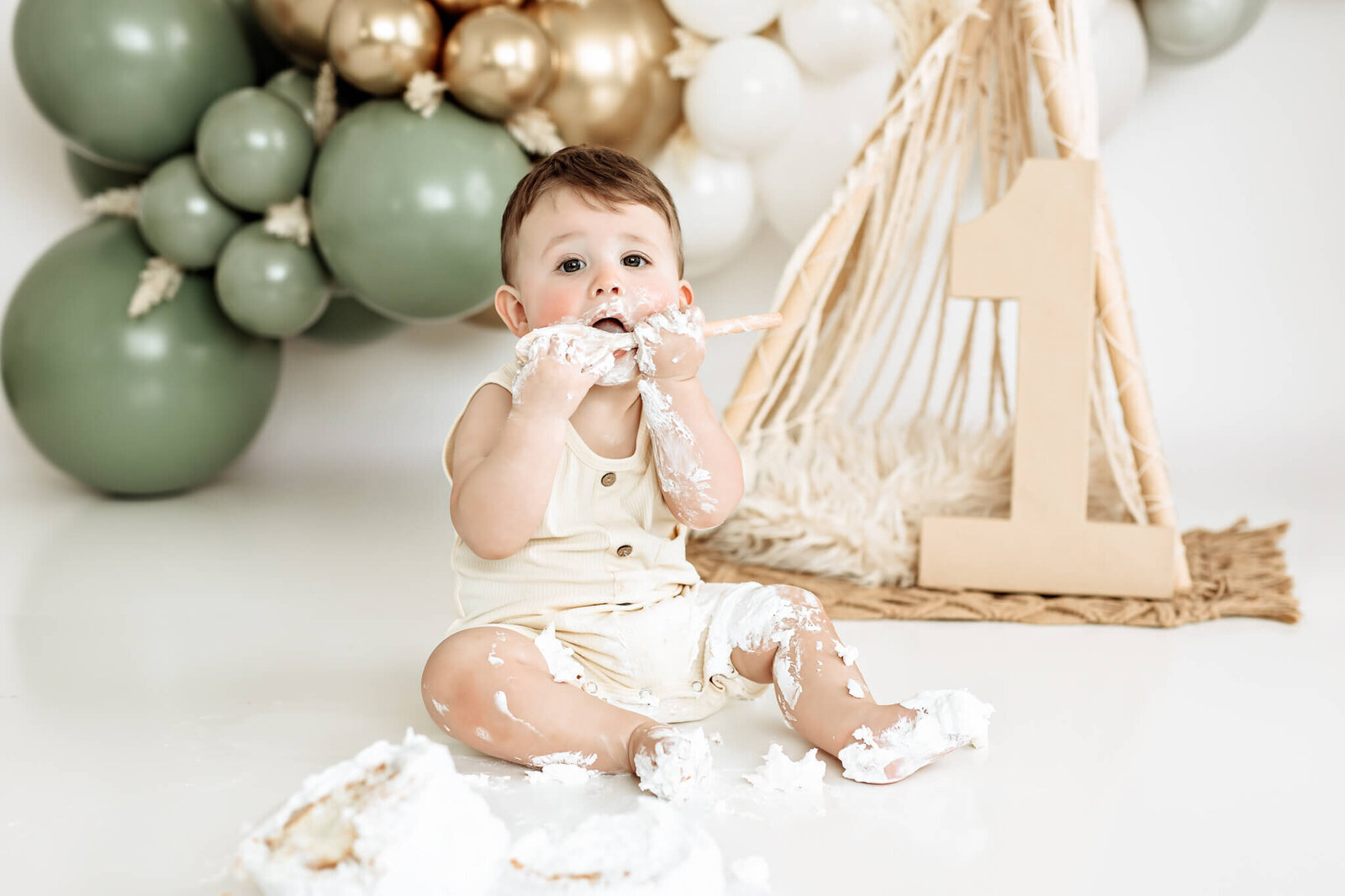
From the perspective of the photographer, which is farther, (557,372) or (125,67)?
(125,67)

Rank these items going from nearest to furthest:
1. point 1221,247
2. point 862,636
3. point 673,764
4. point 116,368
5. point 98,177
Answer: point 673,764
point 862,636
point 116,368
point 98,177
point 1221,247

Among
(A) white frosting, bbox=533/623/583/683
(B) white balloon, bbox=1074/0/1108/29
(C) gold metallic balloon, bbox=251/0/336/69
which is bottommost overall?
(A) white frosting, bbox=533/623/583/683

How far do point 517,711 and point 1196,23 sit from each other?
1.57m

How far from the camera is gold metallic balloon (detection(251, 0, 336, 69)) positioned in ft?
5.60

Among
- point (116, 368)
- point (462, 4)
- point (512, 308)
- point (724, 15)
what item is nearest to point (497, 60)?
point (462, 4)

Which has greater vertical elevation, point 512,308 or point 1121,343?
point 1121,343

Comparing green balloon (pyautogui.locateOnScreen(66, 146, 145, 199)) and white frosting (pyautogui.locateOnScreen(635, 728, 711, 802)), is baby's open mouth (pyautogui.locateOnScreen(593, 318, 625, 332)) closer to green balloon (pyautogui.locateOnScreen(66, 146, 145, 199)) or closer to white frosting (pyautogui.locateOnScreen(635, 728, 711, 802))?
white frosting (pyautogui.locateOnScreen(635, 728, 711, 802))

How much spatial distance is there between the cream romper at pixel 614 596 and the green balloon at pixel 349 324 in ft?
3.50

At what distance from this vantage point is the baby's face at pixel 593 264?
3.31 feet

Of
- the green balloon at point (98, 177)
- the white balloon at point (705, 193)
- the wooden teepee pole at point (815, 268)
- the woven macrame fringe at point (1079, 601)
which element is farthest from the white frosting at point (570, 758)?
the green balloon at point (98, 177)

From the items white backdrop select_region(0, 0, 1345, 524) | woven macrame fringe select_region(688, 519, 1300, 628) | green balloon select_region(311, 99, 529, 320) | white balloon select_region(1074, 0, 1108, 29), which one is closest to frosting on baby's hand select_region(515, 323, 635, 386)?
woven macrame fringe select_region(688, 519, 1300, 628)

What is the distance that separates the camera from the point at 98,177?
2.01 m

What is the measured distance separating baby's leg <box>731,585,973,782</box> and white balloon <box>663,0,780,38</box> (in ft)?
3.07

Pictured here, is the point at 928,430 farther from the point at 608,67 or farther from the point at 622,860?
→ the point at 622,860
